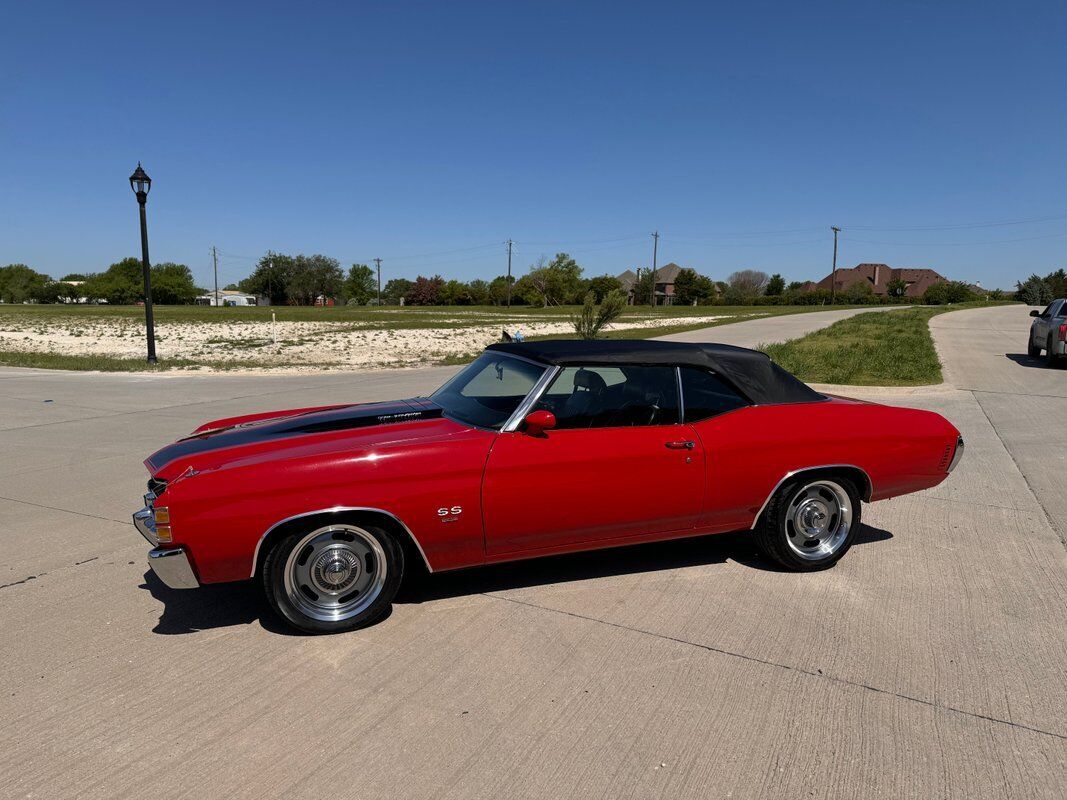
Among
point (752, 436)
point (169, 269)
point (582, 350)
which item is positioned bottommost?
point (752, 436)

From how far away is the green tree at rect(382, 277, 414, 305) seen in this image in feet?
543

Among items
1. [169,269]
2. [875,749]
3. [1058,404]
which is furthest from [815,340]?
[169,269]

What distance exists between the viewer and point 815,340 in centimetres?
2261

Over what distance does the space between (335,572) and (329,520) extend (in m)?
0.31

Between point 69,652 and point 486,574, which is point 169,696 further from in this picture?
point 486,574

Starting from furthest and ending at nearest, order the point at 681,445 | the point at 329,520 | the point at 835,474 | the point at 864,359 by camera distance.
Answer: the point at 864,359 → the point at 835,474 → the point at 681,445 → the point at 329,520

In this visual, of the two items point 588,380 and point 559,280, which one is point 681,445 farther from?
point 559,280

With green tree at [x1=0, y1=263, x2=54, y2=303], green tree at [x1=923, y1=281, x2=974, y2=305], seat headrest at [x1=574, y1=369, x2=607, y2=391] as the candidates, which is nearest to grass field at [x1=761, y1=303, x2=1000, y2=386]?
seat headrest at [x1=574, y1=369, x2=607, y2=391]

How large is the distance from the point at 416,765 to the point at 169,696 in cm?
121

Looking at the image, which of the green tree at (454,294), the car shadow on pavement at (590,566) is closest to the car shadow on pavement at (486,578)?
the car shadow on pavement at (590,566)

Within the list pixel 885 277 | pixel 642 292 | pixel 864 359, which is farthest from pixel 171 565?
pixel 885 277

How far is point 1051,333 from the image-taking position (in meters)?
15.0

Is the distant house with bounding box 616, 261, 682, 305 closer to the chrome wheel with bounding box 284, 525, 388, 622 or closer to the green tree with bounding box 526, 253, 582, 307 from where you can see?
the green tree with bounding box 526, 253, 582, 307

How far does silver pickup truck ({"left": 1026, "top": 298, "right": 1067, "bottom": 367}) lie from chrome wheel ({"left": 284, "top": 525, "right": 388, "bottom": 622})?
53.4ft
